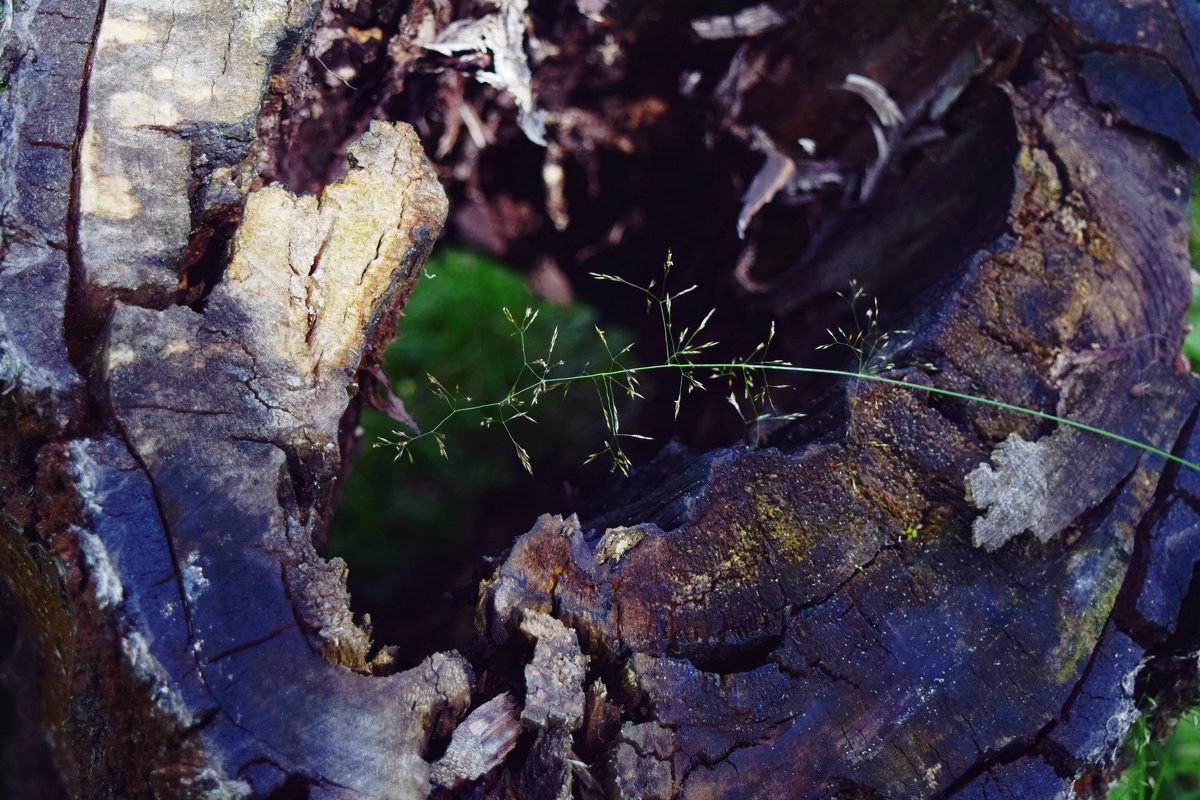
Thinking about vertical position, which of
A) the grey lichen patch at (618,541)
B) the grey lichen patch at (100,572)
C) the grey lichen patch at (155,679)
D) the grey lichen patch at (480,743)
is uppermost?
the grey lichen patch at (618,541)

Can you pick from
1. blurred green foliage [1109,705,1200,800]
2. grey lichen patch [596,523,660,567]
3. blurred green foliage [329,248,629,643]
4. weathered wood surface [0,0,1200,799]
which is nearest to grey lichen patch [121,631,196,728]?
weathered wood surface [0,0,1200,799]

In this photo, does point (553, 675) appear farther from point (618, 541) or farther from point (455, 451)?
point (455, 451)

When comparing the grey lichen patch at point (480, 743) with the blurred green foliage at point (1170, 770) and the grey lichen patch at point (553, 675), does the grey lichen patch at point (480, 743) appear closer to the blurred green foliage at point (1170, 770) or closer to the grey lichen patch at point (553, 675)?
the grey lichen patch at point (553, 675)

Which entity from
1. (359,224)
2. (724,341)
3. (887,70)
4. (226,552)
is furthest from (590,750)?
(887,70)

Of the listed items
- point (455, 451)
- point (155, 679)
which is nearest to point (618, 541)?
point (155, 679)

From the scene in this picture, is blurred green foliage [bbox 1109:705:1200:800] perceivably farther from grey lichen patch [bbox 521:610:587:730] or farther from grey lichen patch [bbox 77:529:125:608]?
grey lichen patch [bbox 77:529:125:608]

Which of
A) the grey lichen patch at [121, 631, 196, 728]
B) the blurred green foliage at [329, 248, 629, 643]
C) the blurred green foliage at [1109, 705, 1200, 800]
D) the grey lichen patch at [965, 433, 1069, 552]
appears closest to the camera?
the grey lichen patch at [121, 631, 196, 728]

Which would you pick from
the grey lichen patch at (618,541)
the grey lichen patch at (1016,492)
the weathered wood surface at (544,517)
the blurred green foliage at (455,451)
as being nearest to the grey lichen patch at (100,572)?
the weathered wood surface at (544,517)
